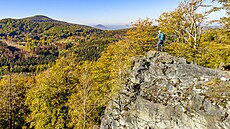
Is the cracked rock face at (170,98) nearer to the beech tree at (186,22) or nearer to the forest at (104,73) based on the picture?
the forest at (104,73)

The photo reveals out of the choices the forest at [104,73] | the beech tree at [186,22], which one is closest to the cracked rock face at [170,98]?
the forest at [104,73]

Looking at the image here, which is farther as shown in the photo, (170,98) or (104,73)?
(104,73)

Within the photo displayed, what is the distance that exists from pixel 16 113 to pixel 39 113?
34.4 feet

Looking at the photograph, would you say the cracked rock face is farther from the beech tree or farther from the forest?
the beech tree

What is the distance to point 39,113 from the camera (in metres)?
27.7

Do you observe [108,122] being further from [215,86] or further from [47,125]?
[47,125]

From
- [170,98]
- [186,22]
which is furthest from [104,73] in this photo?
[170,98]

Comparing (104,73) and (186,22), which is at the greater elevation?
(186,22)

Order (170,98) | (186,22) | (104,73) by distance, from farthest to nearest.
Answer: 1. (104,73)
2. (186,22)
3. (170,98)

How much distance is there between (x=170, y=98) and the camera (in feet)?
41.9

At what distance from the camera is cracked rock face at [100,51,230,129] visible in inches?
427

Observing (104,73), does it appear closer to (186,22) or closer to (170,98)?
(186,22)

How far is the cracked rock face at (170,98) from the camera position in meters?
10.9

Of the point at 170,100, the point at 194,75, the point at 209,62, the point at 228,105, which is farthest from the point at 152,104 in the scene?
the point at 209,62
